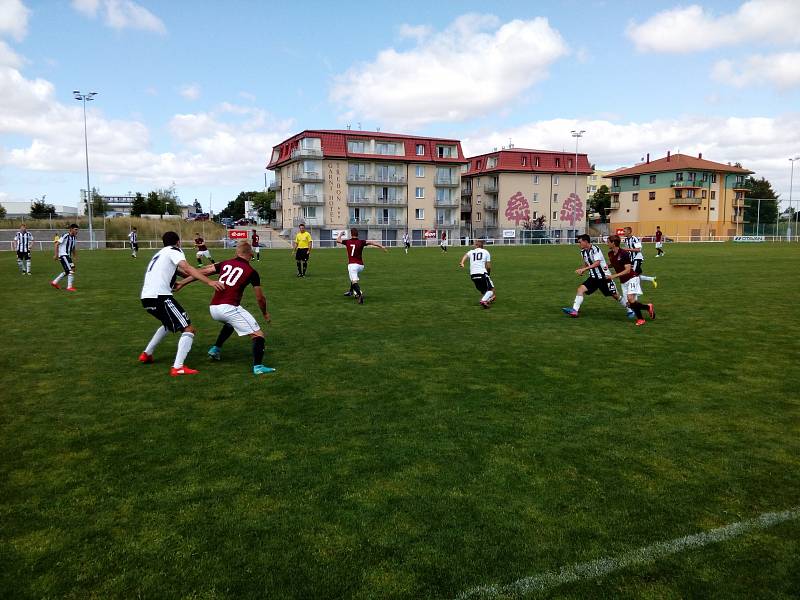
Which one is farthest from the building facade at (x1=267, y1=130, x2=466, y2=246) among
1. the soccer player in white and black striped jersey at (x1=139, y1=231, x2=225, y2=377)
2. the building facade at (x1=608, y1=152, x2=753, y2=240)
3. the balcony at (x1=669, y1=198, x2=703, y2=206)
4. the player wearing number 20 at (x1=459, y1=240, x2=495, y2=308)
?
the soccer player in white and black striped jersey at (x1=139, y1=231, x2=225, y2=377)

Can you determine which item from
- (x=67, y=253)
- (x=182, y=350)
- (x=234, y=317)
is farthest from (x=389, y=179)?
(x=182, y=350)

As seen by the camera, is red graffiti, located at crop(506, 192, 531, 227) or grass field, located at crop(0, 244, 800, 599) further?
red graffiti, located at crop(506, 192, 531, 227)

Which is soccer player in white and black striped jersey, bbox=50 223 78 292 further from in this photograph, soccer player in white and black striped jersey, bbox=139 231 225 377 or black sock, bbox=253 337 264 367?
black sock, bbox=253 337 264 367

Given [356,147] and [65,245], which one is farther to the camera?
[356,147]

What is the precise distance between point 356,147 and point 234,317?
218 ft

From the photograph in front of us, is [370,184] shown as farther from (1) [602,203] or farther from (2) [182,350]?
(2) [182,350]

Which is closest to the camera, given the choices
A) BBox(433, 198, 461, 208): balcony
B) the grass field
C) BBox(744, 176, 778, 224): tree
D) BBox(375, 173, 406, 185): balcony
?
the grass field

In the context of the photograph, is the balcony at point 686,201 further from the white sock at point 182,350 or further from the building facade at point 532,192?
the white sock at point 182,350

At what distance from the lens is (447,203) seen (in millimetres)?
75000

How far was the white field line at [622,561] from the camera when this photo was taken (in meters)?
3.10

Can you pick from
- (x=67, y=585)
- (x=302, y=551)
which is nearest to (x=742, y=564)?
(x=302, y=551)

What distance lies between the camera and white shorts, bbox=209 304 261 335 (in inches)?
305

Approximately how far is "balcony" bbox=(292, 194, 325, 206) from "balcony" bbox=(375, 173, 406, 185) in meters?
8.12

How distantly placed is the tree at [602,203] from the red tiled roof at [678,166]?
1276cm
